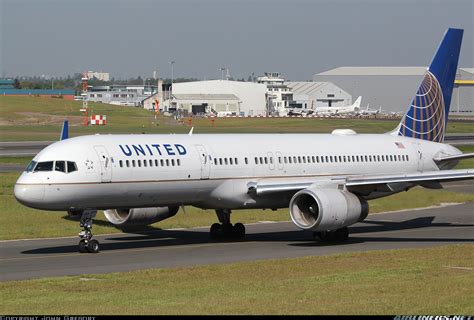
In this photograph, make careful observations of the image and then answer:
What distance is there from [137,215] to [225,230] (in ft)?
11.5

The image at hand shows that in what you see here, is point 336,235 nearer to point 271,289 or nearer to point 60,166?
point 60,166

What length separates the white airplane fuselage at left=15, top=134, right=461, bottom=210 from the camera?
32.6m

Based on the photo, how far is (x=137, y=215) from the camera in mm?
37469

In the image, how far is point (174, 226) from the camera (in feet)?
141

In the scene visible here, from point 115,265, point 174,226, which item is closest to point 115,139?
point 115,265

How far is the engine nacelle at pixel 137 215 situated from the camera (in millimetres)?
37469

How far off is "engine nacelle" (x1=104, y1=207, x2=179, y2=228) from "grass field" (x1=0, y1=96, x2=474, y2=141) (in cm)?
6982

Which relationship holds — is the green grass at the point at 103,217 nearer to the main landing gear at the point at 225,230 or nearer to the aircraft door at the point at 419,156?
the main landing gear at the point at 225,230

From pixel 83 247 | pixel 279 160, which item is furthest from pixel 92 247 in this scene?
pixel 279 160

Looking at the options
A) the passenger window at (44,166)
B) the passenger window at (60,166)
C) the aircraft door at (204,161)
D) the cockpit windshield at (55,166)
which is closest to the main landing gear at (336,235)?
the aircraft door at (204,161)

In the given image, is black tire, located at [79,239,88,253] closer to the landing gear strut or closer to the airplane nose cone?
the landing gear strut

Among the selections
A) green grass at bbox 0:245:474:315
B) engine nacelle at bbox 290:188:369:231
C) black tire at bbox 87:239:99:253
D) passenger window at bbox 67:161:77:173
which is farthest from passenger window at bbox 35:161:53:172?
engine nacelle at bbox 290:188:369:231

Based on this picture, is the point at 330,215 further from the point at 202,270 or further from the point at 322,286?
the point at 322,286

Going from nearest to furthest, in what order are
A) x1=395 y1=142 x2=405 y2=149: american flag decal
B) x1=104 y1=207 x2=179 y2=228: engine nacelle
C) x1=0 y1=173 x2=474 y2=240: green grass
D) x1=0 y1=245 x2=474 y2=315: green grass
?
x1=0 y1=245 x2=474 y2=315: green grass < x1=104 y1=207 x2=179 y2=228: engine nacelle < x1=0 y1=173 x2=474 y2=240: green grass < x1=395 y1=142 x2=405 y2=149: american flag decal
